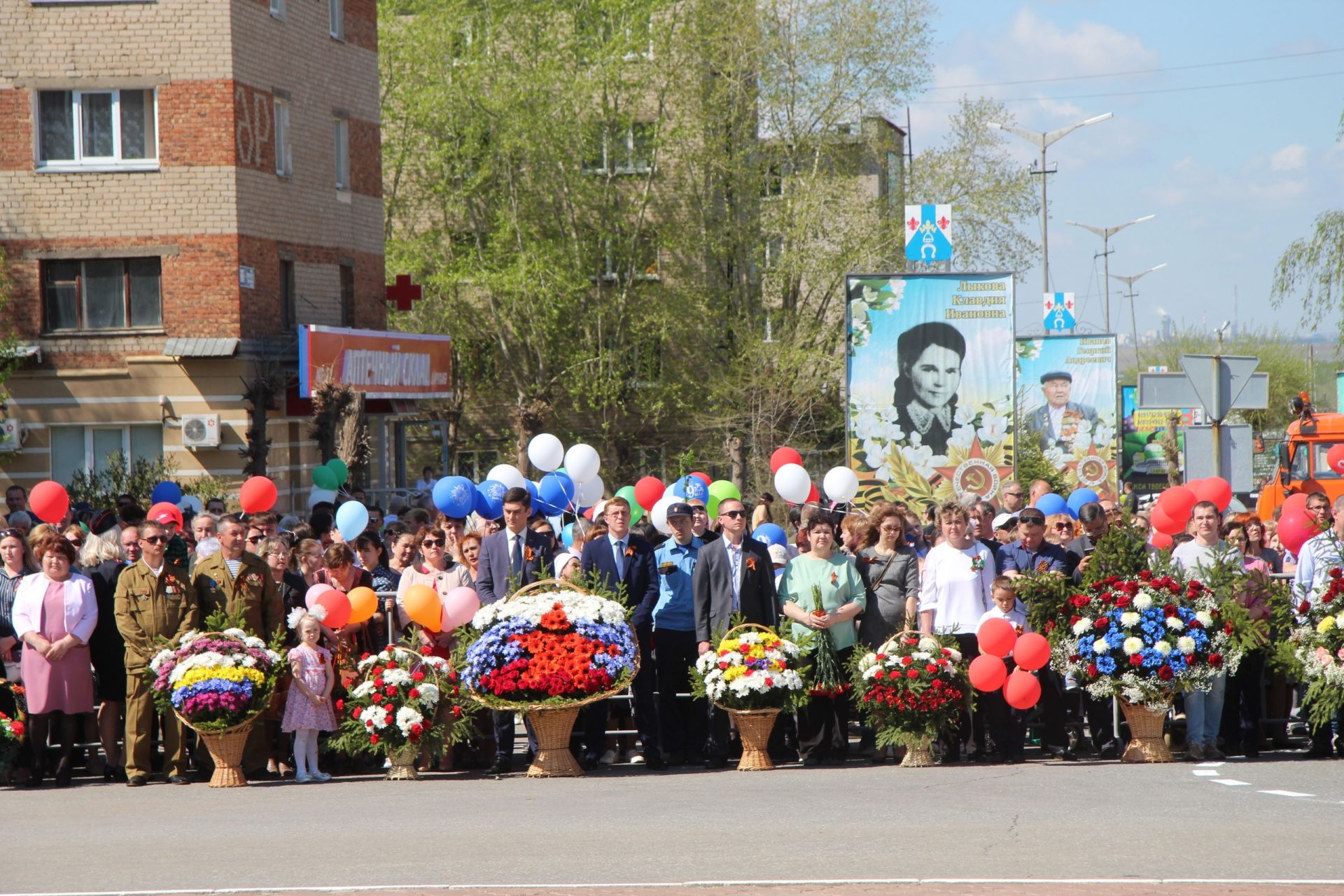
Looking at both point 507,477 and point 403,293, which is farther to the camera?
point 403,293

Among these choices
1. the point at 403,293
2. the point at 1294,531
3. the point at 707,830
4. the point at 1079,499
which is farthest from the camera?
the point at 403,293

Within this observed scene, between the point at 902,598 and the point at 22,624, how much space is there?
21.0ft

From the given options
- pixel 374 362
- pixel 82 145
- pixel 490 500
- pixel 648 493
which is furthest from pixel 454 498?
pixel 374 362

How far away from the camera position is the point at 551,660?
12.0 meters

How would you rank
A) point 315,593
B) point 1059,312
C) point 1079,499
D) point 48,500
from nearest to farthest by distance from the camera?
point 315,593 < point 48,500 < point 1079,499 < point 1059,312

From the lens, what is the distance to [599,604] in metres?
12.3

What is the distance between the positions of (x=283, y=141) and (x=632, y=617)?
806 inches

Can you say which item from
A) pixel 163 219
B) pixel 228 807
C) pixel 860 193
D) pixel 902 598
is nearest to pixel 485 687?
pixel 228 807

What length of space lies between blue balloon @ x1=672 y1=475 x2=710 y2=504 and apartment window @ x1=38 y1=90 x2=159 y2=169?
1540cm

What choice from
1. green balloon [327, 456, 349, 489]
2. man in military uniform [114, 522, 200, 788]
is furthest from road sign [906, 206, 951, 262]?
man in military uniform [114, 522, 200, 788]

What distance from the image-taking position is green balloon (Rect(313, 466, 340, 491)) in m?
26.4

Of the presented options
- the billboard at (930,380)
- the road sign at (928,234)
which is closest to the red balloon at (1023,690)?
the billboard at (930,380)

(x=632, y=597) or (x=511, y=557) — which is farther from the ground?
(x=511, y=557)

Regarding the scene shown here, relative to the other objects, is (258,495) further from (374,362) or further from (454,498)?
(374,362)
